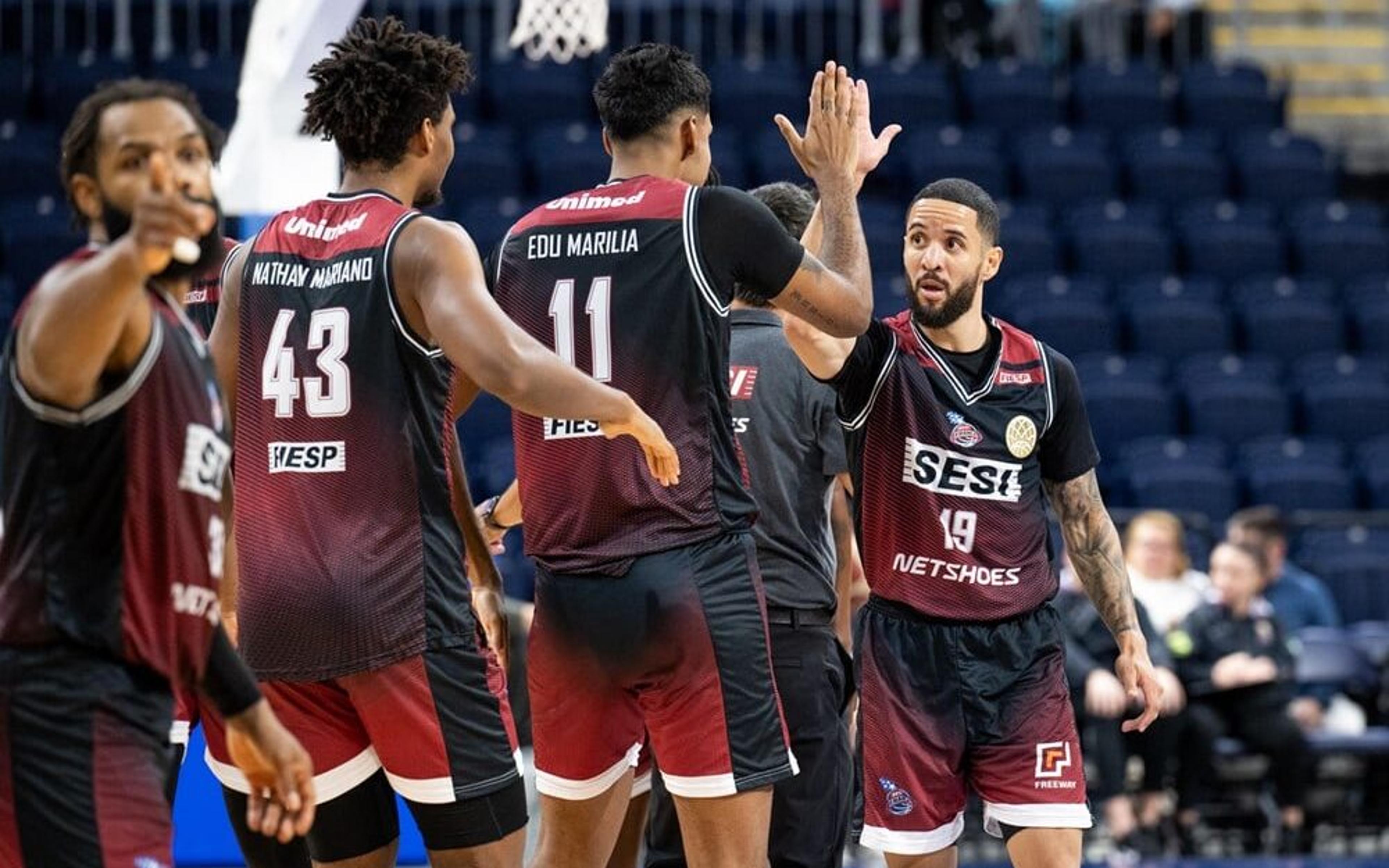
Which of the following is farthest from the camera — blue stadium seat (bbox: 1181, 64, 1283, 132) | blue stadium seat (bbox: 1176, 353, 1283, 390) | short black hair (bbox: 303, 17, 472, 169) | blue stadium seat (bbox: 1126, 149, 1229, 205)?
blue stadium seat (bbox: 1181, 64, 1283, 132)

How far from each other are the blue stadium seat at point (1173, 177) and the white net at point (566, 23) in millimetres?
8001

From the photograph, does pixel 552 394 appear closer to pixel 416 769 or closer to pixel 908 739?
pixel 416 769

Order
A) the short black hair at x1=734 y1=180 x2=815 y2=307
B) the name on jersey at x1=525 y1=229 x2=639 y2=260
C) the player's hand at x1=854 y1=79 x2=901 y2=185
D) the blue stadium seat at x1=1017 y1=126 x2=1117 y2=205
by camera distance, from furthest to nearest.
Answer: the blue stadium seat at x1=1017 y1=126 x2=1117 y2=205
the short black hair at x1=734 y1=180 x2=815 y2=307
the player's hand at x1=854 y1=79 x2=901 y2=185
the name on jersey at x1=525 y1=229 x2=639 y2=260

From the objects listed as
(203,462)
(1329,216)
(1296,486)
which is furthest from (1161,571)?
(203,462)

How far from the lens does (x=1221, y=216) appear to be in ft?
52.9

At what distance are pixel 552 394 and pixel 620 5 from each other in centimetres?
1401

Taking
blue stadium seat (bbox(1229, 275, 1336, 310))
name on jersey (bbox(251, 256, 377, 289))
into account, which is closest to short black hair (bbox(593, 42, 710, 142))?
name on jersey (bbox(251, 256, 377, 289))

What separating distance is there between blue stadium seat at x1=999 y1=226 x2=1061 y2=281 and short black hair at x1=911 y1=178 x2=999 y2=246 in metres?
8.97

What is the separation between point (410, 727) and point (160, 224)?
5.28 ft

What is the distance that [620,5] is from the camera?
1788 centimetres

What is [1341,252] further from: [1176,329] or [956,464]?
[956,464]

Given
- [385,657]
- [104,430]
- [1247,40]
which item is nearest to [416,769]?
[385,657]

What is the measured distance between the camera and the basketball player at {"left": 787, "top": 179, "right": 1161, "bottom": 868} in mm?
5832

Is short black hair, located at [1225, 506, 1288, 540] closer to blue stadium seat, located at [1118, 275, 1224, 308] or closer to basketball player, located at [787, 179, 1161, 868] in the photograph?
blue stadium seat, located at [1118, 275, 1224, 308]
